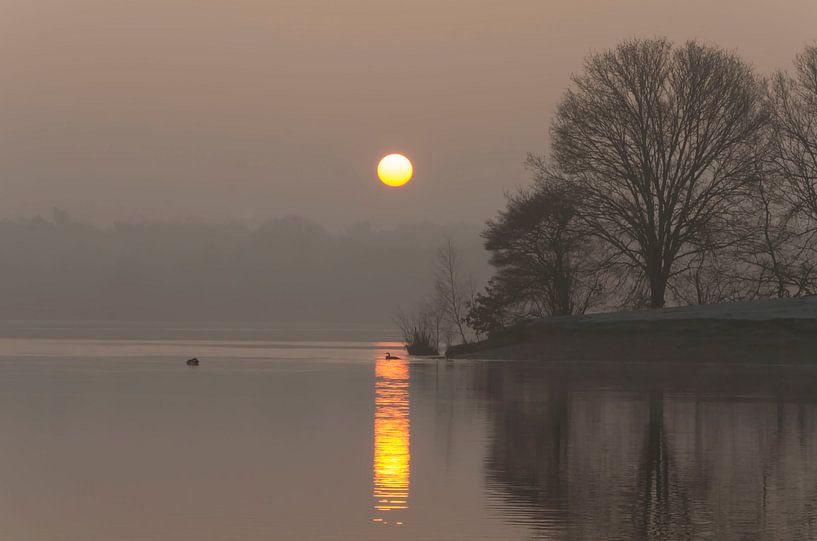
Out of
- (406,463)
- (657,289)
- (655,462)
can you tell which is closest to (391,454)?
(406,463)

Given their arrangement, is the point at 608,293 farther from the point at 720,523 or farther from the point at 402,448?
the point at 720,523

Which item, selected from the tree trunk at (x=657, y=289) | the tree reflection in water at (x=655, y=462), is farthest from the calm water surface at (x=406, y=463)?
the tree trunk at (x=657, y=289)

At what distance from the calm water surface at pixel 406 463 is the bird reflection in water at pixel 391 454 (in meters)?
0.07

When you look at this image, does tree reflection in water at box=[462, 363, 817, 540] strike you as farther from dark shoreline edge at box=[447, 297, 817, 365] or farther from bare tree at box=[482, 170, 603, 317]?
bare tree at box=[482, 170, 603, 317]

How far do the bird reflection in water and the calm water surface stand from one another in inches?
2.7

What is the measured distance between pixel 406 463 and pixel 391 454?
1.46 metres

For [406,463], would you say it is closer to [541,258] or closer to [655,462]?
[655,462]

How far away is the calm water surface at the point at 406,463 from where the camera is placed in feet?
50.7

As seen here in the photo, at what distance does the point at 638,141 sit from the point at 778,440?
161 feet

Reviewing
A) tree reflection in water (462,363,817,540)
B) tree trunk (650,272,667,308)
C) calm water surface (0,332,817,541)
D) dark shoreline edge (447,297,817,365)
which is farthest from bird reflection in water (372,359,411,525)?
tree trunk (650,272,667,308)

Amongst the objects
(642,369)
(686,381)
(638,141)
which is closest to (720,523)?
(686,381)

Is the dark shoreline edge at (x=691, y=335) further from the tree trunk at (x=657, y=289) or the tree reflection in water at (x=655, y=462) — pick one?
the tree reflection in water at (x=655, y=462)

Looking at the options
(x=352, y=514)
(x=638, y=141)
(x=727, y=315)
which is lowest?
(x=352, y=514)

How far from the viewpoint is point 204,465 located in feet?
70.7
